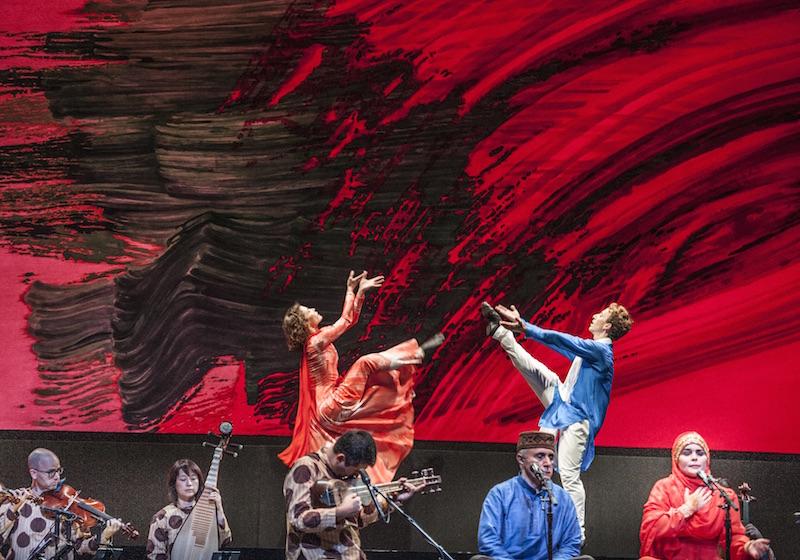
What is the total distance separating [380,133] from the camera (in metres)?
7.42

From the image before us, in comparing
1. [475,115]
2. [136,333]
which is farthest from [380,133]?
[136,333]

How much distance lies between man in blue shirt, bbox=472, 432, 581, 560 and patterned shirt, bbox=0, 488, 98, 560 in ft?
8.03

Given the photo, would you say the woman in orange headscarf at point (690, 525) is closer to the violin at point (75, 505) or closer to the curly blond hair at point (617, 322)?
the curly blond hair at point (617, 322)

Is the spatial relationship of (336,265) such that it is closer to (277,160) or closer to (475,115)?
(277,160)

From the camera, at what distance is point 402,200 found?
7375mm

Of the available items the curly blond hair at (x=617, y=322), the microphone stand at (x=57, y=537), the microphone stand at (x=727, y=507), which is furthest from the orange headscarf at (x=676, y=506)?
the microphone stand at (x=57, y=537)

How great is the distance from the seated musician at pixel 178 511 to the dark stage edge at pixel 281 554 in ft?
3.62

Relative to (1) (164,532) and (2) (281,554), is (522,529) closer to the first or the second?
(1) (164,532)

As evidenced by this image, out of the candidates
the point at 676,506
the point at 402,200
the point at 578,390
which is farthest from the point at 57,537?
the point at 676,506

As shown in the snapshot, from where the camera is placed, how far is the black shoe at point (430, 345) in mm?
7211

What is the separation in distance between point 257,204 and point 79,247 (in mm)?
1380

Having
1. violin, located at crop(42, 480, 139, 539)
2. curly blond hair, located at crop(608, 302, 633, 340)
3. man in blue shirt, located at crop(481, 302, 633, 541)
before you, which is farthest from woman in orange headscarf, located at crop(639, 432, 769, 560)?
violin, located at crop(42, 480, 139, 539)

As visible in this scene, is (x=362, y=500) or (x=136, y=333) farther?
(x=136, y=333)

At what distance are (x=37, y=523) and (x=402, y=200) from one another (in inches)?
130
